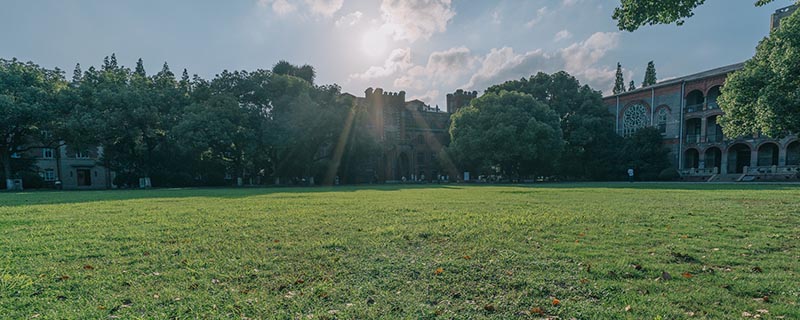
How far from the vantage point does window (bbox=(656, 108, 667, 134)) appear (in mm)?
43844

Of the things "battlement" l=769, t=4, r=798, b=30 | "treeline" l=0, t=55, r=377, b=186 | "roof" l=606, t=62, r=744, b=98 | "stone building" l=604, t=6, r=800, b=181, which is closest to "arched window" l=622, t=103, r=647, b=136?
A: "stone building" l=604, t=6, r=800, b=181

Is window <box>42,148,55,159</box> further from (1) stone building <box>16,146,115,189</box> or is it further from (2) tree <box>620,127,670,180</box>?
(2) tree <box>620,127,670,180</box>

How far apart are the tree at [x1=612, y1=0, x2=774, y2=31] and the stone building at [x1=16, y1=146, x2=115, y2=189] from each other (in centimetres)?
4757

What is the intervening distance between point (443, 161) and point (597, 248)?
3765cm

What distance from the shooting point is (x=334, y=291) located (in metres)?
3.49

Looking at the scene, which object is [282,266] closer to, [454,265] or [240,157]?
[454,265]

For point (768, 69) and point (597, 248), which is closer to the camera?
point (597, 248)

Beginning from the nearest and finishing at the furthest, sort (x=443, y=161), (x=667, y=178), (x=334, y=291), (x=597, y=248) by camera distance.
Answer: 1. (x=334, y=291)
2. (x=597, y=248)
3. (x=667, y=178)
4. (x=443, y=161)

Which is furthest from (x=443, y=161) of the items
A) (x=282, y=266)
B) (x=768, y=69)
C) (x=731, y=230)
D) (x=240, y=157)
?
(x=282, y=266)

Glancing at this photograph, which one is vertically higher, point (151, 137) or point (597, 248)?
point (151, 137)

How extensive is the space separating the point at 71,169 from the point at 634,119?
68020 mm

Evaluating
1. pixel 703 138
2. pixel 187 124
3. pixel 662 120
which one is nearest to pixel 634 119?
pixel 662 120

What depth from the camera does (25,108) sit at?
85.5ft

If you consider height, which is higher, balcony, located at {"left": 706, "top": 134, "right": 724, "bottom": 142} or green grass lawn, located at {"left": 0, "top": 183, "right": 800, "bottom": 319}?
balcony, located at {"left": 706, "top": 134, "right": 724, "bottom": 142}
